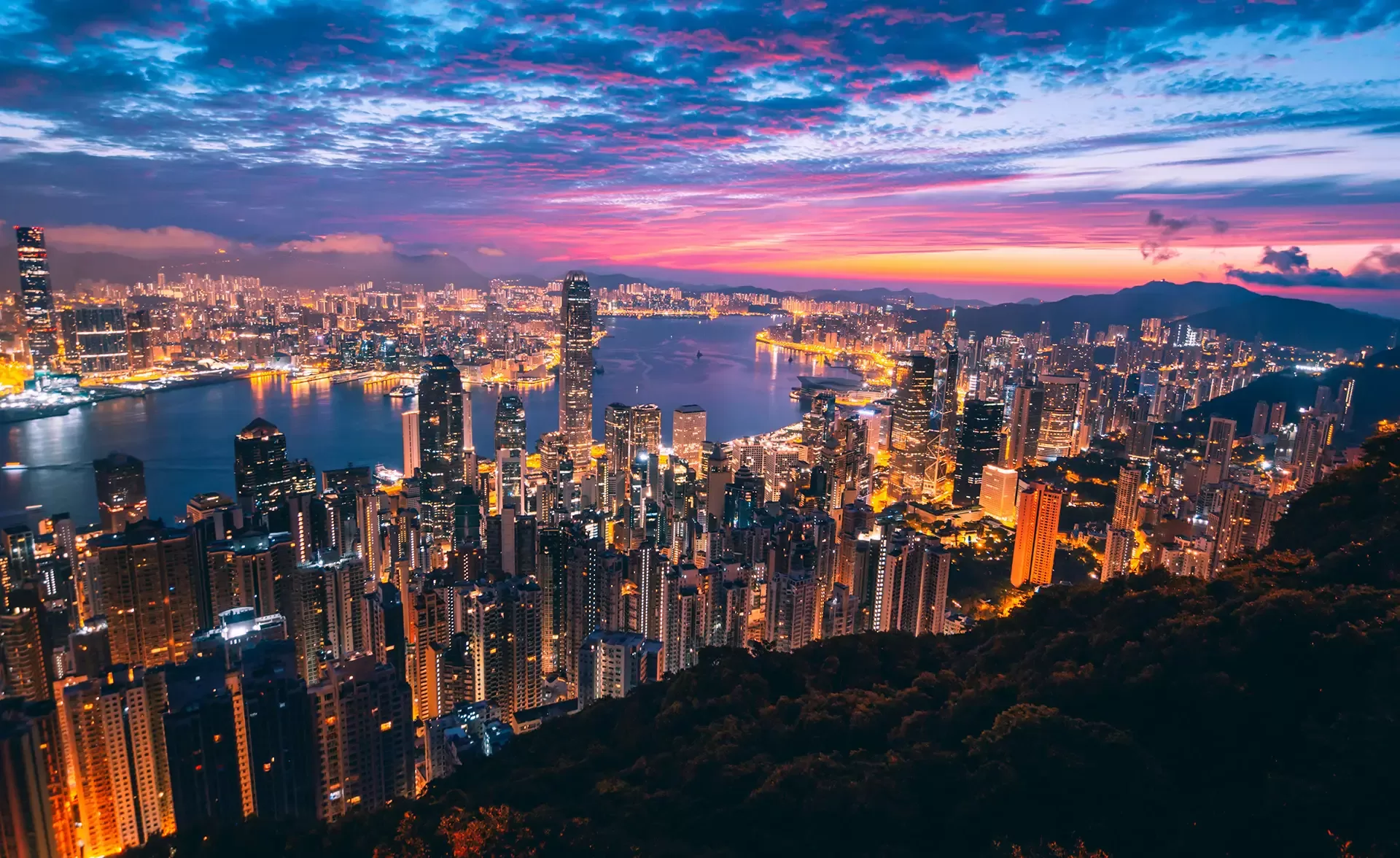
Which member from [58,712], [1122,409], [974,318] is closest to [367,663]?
[58,712]

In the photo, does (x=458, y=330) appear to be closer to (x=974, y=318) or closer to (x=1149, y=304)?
(x=974, y=318)

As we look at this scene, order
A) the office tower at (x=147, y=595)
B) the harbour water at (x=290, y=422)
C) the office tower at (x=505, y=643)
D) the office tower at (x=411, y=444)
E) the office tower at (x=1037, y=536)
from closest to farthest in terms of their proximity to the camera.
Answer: the office tower at (x=505, y=643), the office tower at (x=147, y=595), the office tower at (x=1037, y=536), the harbour water at (x=290, y=422), the office tower at (x=411, y=444)

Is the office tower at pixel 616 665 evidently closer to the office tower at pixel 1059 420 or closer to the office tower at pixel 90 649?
the office tower at pixel 90 649

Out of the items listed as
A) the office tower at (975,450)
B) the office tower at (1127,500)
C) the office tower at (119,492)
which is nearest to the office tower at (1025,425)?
the office tower at (975,450)

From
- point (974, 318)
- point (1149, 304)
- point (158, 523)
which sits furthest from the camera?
point (974, 318)

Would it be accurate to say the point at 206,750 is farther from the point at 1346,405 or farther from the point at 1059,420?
the point at 1059,420
